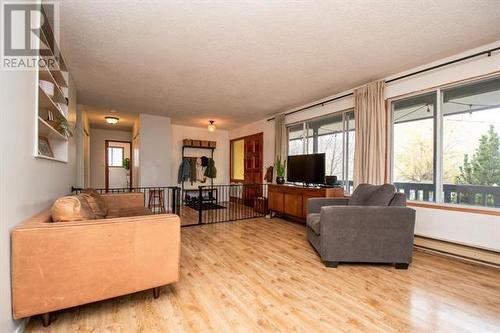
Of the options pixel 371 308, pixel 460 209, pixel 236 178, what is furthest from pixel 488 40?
pixel 236 178

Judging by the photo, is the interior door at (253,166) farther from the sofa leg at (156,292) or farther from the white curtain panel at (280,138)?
the sofa leg at (156,292)

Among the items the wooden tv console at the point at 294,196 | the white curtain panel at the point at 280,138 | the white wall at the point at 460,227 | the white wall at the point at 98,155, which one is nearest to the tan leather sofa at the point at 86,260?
the wooden tv console at the point at 294,196

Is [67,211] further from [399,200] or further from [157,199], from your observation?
[157,199]

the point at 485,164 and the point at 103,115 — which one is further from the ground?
the point at 103,115

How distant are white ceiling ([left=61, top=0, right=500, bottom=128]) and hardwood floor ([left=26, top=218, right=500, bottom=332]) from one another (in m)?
2.59

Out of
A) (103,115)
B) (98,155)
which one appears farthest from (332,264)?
(98,155)

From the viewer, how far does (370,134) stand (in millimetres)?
3707

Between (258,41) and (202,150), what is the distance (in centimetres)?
573

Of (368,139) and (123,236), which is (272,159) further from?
(123,236)

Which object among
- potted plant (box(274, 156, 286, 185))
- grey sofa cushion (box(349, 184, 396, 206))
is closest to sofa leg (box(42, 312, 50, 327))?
grey sofa cushion (box(349, 184, 396, 206))

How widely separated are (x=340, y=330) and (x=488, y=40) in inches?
137

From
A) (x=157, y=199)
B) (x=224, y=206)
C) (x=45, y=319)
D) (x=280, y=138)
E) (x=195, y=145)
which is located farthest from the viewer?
(x=195, y=145)

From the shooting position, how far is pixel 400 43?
2.66 meters

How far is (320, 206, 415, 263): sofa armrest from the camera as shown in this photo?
2619 mm
